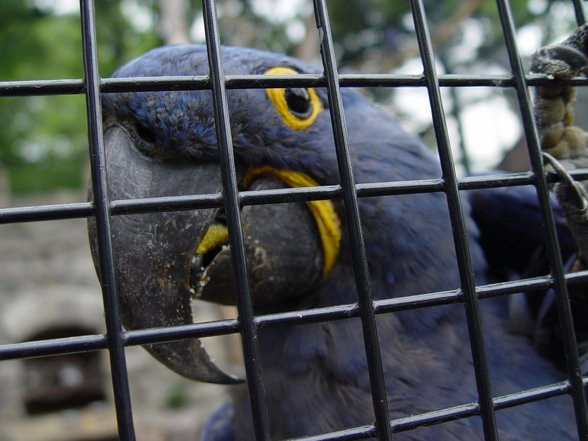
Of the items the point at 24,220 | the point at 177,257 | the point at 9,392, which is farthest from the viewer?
the point at 9,392

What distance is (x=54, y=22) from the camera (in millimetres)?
5727

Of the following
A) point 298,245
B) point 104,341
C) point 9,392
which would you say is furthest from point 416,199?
point 9,392

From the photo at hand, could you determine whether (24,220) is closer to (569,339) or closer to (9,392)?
(569,339)

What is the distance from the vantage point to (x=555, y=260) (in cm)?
55

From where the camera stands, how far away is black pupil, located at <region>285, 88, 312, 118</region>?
90 centimetres

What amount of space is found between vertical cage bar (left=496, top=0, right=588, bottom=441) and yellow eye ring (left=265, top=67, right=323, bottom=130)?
42 cm

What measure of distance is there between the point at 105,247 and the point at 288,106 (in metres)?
0.55

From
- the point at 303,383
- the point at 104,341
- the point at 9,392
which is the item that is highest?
the point at 104,341

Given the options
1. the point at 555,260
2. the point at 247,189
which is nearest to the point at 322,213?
the point at 247,189

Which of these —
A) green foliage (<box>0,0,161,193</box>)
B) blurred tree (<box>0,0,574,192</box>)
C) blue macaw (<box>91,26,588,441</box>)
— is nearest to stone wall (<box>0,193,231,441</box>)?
green foliage (<box>0,0,161,193</box>)

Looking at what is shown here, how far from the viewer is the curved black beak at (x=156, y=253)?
683mm

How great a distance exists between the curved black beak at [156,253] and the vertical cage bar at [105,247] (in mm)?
241

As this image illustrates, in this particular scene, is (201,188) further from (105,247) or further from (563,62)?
(563,62)

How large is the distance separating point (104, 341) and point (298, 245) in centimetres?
51
